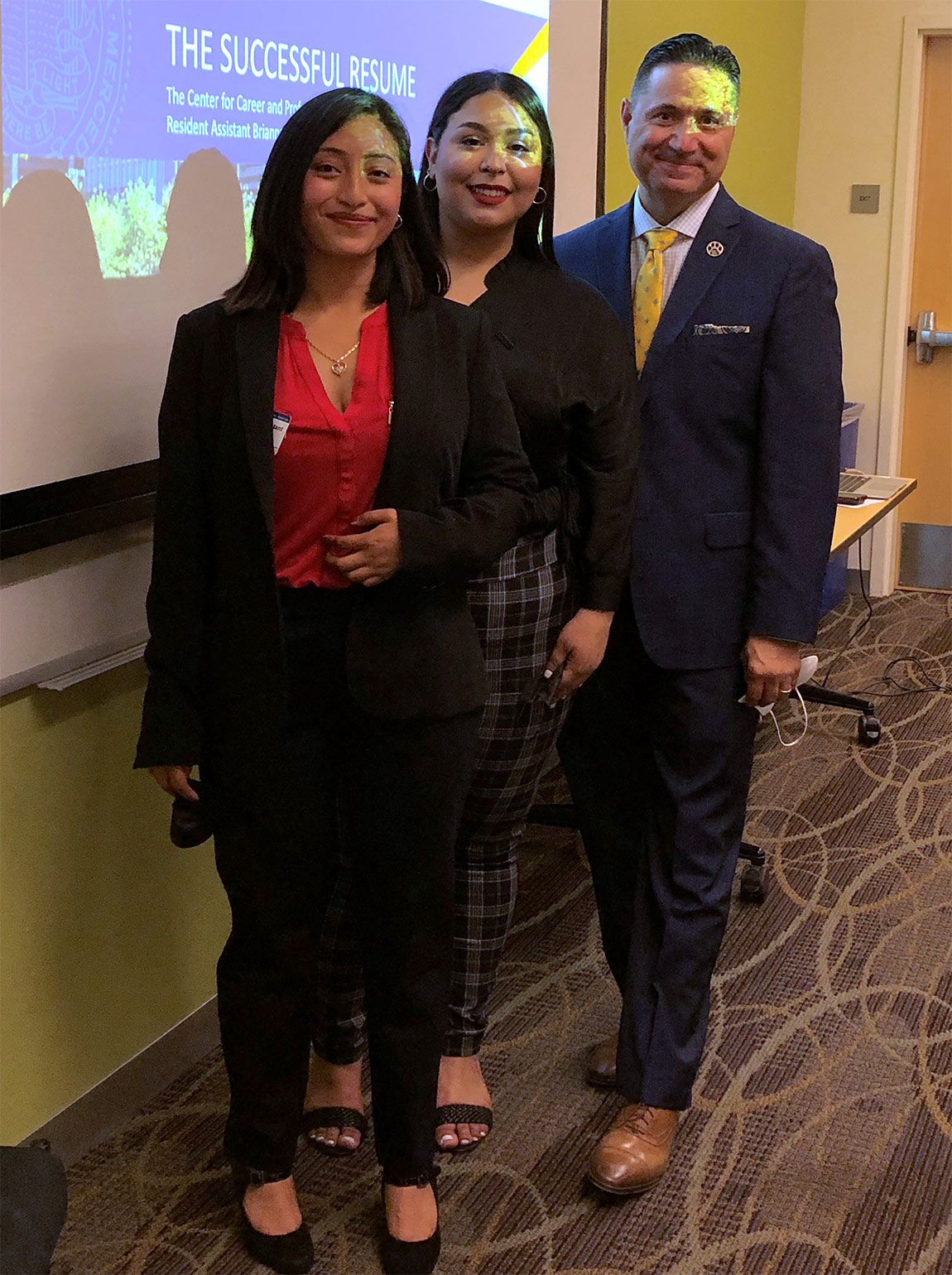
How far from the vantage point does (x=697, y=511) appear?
1.95 m

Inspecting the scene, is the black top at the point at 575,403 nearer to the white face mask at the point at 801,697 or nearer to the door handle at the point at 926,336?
the white face mask at the point at 801,697

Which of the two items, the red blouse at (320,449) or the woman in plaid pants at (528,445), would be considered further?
the woman in plaid pants at (528,445)

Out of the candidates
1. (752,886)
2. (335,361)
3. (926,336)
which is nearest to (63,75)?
(335,361)

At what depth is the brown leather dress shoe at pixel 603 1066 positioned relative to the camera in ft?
7.50

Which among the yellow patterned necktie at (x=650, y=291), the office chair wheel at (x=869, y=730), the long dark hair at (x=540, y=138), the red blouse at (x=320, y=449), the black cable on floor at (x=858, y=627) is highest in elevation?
the long dark hair at (x=540, y=138)

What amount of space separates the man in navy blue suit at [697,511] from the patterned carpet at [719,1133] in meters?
0.12

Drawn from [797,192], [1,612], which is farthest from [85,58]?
[797,192]

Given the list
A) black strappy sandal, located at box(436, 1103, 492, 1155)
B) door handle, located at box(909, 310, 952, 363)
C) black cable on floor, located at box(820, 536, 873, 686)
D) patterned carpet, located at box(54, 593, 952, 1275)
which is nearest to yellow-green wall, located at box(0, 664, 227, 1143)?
patterned carpet, located at box(54, 593, 952, 1275)

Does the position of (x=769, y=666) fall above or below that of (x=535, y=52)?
A: below

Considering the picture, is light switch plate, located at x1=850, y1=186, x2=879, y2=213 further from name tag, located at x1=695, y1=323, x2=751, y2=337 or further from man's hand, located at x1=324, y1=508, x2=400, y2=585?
man's hand, located at x1=324, y1=508, x2=400, y2=585

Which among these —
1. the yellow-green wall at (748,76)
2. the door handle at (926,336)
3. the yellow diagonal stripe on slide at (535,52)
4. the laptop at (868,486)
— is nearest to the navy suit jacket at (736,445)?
the yellow diagonal stripe on slide at (535,52)

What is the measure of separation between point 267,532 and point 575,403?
1.53 ft

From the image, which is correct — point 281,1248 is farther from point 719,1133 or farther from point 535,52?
point 535,52

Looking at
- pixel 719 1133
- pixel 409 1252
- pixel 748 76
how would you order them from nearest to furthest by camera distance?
1. pixel 409 1252
2. pixel 719 1133
3. pixel 748 76
